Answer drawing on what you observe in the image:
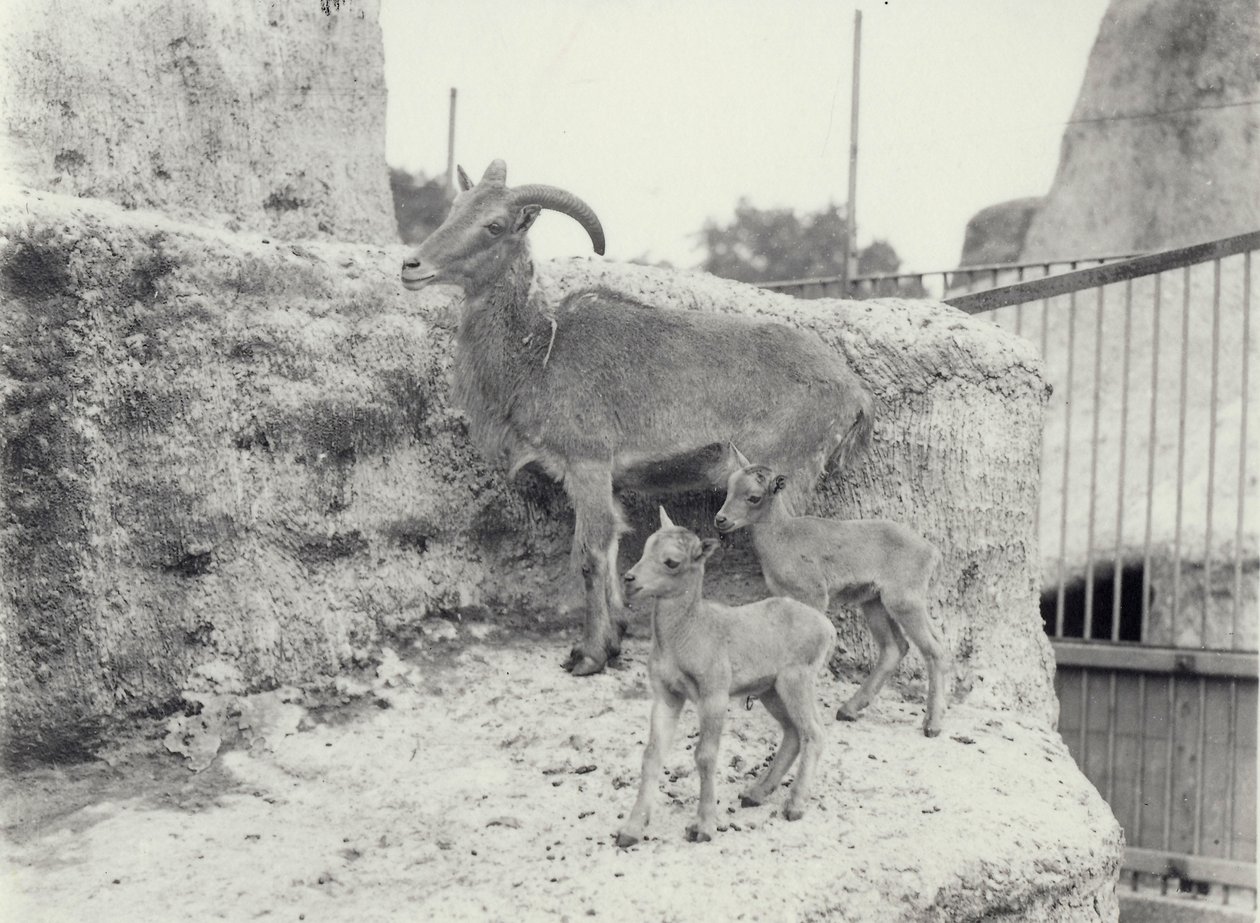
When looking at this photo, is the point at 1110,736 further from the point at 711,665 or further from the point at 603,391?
the point at 711,665

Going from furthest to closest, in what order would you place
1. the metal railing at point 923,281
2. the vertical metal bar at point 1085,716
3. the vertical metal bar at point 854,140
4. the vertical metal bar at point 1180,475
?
the metal railing at point 923,281, the vertical metal bar at point 1085,716, the vertical metal bar at point 1180,475, the vertical metal bar at point 854,140

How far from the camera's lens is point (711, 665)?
496cm

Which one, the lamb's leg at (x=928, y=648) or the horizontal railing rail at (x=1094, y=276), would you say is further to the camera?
the horizontal railing rail at (x=1094, y=276)

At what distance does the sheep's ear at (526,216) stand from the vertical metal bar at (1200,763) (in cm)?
598

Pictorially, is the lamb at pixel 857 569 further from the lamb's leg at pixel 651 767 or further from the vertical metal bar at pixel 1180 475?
the vertical metal bar at pixel 1180 475

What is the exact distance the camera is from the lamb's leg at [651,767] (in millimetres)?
4852

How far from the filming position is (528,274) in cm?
665

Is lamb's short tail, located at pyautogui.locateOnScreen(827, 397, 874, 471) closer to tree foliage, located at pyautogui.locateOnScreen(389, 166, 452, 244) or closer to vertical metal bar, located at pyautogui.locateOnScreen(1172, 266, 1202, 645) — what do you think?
vertical metal bar, located at pyautogui.locateOnScreen(1172, 266, 1202, 645)

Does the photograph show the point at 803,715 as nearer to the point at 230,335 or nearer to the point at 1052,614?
the point at 230,335

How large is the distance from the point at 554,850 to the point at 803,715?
1054 mm

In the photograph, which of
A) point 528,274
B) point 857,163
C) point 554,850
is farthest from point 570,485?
point 857,163

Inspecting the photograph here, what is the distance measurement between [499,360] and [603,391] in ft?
1.71

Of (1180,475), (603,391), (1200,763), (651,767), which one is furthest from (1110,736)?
(651,767)

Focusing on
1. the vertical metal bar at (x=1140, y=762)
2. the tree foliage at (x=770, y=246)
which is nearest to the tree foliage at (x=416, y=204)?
the tree foliage at (x=770, y=246)
